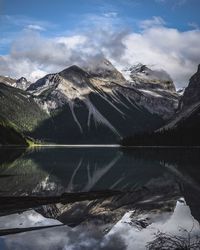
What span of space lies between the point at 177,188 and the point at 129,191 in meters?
7.41

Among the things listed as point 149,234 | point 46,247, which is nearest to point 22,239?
point 46,247

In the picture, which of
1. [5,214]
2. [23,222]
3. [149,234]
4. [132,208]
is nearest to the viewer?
[149,234]

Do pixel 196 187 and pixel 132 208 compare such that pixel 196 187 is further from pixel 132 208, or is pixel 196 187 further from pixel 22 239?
pixel 22 239

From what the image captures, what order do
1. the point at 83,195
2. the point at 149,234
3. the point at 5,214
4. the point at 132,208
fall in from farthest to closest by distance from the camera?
the point at 83,195 < the point at 132,208 < the point at 5,214 < the point at 149,234

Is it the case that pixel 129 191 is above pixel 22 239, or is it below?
below

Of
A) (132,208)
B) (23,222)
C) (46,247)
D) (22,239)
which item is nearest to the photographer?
(46,247)

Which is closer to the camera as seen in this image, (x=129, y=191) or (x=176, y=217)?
(x=176, y=217)

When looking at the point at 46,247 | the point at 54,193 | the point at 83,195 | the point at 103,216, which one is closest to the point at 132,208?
the point at 103,216

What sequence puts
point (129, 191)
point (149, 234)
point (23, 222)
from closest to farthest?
point (149, 234)
point (23, 222)
point (129, 191)

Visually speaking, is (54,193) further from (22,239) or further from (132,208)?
(22,239)

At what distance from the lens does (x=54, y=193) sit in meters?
55.3

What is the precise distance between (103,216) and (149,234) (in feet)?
27.0

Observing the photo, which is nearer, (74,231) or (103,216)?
(74,231)

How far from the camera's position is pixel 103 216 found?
38.8 m
